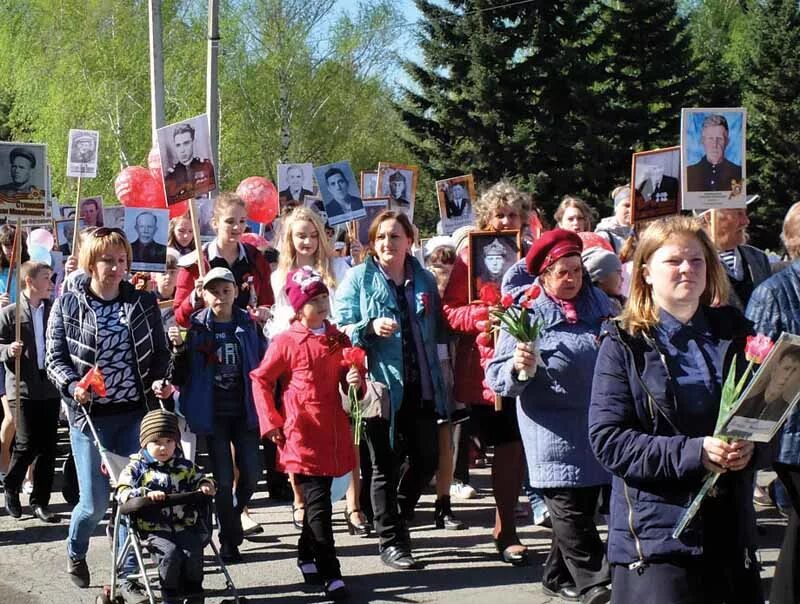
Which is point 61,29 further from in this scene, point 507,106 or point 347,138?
point 507,106

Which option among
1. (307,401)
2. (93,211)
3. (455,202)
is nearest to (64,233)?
(93,211)

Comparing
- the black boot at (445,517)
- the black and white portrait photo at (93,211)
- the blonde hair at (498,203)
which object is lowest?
the black boot at (445,517)

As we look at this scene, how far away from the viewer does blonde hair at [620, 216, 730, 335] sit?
3895 mm

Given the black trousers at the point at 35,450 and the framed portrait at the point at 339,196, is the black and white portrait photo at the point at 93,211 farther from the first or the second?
the black trousers at the point at 35,450

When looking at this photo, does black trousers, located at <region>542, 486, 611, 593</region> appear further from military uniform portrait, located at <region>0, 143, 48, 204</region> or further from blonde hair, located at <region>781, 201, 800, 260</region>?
military uniform portrait, located at <region>0, 143, 48, 204</region>

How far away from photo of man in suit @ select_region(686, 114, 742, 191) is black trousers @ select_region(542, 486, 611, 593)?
343cm

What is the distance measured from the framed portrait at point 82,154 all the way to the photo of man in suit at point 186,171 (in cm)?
386

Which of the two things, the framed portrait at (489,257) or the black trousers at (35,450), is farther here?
the black trousers at (35,450)

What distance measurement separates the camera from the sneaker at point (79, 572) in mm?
6902

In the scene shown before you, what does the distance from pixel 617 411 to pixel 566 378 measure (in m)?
2.22

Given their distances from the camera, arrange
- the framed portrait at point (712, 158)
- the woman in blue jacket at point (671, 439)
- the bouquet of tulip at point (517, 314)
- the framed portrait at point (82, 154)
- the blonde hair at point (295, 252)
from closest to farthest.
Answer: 1. the woman in blue jacket at point (671, 439)
2. the bouquet of tulip at point (517, 314)
3. the blonde hair at point (295, 252)
4. the framed portrait at point (712, 158)
5. the framed portrait at point (82, 154)

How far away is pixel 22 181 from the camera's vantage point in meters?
9.80

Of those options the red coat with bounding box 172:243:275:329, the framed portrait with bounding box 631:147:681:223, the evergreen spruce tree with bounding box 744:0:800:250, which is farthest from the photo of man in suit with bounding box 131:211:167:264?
the evergreen spruce tree with bounding box 744:0:800:250

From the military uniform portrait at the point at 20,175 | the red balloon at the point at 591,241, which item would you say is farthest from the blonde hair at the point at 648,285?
the military uniform portrait at the point at 20,175
